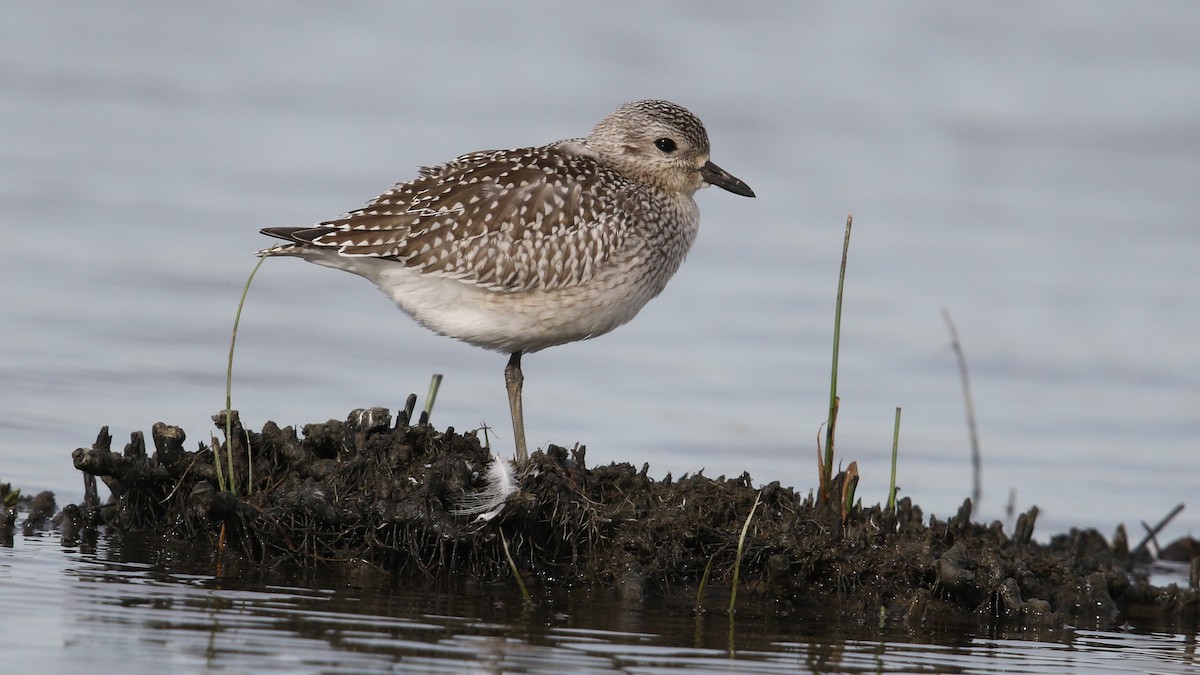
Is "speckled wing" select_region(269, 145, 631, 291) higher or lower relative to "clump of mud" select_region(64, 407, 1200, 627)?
higher

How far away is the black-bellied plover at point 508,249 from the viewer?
896cm

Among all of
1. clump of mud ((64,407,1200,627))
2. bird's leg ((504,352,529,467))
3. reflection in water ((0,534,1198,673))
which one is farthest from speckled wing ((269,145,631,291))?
reflection in water ((0,534,1198,673))

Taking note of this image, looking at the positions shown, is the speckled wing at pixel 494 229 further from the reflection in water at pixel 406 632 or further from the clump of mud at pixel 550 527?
the reflection in water at pixel 406 632

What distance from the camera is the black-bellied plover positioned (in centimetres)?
896

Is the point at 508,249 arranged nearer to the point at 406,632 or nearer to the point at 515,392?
the point at 515,392

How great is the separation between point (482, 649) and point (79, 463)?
2.59m

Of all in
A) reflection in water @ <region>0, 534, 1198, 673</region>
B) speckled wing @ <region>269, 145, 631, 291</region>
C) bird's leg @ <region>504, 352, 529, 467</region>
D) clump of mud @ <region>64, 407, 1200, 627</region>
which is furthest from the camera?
bird's leg @ <region>504, 352, 529, 467</region>

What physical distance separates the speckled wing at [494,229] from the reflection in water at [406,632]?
6.75 feet

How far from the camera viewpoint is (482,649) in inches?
245

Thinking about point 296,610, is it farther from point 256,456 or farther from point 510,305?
point 510,305

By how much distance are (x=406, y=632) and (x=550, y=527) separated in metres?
1.39

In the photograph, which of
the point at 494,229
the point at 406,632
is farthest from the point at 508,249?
the point at 406,632

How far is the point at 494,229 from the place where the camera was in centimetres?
907

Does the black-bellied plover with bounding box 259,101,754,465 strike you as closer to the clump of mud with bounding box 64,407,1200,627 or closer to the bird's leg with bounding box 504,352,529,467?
the bird's leg with bounding box 504,352,529,467
